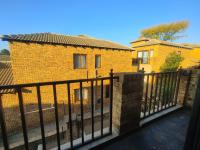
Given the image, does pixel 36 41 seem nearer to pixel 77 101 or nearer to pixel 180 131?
pixel 77 101

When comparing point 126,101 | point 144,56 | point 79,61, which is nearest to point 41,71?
point 79,61

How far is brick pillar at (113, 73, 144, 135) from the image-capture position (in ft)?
5.59

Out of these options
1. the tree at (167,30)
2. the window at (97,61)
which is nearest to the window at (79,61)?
the window at (97,61)

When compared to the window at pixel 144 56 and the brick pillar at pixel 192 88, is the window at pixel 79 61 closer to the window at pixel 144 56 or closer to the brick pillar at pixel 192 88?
the brick pillar at pixel 192 88

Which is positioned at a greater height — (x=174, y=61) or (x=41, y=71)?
(x=174, y=61)

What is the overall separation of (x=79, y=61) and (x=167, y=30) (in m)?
20.2

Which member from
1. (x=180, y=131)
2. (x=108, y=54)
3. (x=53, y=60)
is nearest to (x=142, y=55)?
(x=108, y=54)

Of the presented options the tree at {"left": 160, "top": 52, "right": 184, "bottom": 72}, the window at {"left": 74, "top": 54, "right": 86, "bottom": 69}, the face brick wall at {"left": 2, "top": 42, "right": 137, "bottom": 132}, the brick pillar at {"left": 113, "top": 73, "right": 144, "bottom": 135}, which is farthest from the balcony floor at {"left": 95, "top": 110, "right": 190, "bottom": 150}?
the tree at {"left": 160, "top": 52, "right": 184, "bottom": 72}

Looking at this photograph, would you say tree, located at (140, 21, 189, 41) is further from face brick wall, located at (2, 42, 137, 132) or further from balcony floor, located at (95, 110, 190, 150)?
balcony floor, located at (95, 110, 190, 150)

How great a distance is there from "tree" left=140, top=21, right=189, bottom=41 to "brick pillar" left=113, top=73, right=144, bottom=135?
23145 millimetres

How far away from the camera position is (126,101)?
1.77 meters

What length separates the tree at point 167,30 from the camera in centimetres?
1873

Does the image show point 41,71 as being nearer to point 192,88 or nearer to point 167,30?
point 192,88

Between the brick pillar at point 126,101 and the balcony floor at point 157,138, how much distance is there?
153 millimetres
